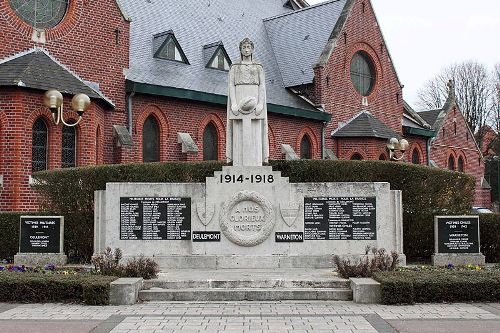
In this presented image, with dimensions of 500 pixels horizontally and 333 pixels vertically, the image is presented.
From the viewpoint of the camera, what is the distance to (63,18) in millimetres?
21625

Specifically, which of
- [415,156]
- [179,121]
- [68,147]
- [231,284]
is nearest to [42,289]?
[231,284]

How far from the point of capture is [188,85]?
85.6ft

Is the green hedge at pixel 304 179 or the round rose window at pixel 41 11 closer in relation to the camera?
the green hedge at pixel 304 179

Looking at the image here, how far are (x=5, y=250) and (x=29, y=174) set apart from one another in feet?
13.6

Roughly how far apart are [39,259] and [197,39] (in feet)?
56.9

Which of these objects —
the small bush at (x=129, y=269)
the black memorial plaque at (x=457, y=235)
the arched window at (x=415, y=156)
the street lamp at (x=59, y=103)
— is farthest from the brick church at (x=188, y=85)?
the black memorial plaque at (x=457, y=235)

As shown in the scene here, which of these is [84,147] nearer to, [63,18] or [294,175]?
[63,18]

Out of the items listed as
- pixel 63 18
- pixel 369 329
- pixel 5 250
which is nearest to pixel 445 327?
pixel 369 329

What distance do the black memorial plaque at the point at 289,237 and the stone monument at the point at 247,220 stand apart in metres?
0.02

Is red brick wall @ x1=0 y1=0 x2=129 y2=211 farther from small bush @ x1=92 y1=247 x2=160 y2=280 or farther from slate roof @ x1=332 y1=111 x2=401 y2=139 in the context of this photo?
slate roof @ x1=332 y1=111 x2=401 y2=139

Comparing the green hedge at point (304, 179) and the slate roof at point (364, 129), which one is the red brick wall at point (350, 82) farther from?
the green hedge at point (304, 179)

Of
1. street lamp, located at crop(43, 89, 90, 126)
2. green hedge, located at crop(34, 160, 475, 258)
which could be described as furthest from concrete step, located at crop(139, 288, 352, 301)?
street lamp, located at crop(43, 89, 90, 126)

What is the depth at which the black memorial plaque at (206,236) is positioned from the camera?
1370 centimetres

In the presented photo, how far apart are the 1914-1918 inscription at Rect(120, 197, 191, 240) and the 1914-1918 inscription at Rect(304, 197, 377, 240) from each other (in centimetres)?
275
